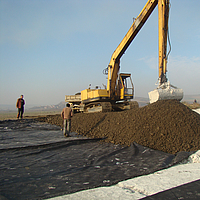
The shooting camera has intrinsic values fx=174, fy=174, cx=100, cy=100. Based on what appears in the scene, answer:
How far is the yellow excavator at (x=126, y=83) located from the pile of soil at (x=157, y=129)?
56 cm

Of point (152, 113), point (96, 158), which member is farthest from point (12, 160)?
point (152, 113)

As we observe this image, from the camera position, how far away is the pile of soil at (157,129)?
18.1 feet

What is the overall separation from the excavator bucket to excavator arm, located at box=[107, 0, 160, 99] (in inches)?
163

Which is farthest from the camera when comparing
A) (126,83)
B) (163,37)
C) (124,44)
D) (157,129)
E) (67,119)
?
(126,83)

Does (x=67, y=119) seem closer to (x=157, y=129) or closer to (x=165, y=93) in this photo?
(x=157, y=129)

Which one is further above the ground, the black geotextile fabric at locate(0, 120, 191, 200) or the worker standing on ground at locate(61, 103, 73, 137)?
the worker standing on ground at locate(61, 103, 73, 137)

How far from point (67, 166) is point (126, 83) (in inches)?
372

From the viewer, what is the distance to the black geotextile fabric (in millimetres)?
2854

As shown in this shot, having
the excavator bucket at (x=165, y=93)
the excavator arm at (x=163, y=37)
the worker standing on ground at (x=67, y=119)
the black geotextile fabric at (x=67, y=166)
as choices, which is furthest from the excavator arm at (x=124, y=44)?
the black geotextile fabric at (x=67, y=166)

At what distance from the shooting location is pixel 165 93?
297 inches

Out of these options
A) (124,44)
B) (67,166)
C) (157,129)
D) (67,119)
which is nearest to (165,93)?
(157,129)

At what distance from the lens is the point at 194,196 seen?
2516 millimetres

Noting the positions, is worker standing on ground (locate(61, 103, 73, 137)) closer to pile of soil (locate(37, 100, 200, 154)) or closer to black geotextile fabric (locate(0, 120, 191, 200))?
pile of soil (locate(37, 100, 200, 154))

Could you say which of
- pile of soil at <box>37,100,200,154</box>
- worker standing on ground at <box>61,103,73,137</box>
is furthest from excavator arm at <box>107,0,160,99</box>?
worker standing on ground at <box>61,103,73,137</box>
